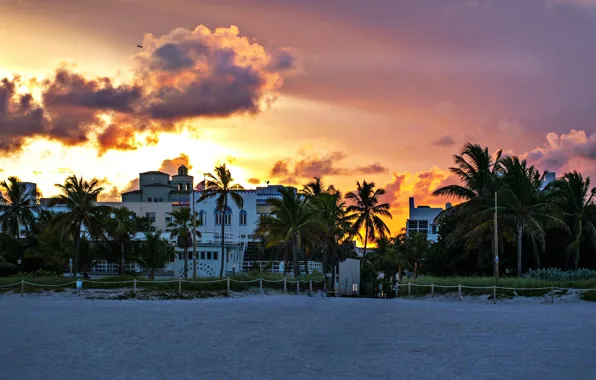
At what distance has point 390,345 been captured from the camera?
56.4 ft

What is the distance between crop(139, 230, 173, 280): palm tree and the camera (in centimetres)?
7103

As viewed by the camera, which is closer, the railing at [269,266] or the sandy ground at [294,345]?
the sandy ground at [294,345]

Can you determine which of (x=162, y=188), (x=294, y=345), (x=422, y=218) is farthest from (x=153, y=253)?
(x=422, y=218)

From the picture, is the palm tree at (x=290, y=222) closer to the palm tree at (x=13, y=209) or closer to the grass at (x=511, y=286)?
the grass at (x=511, y=286)

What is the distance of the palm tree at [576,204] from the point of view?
5122cm

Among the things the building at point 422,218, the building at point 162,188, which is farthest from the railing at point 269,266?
the building at point 422,218

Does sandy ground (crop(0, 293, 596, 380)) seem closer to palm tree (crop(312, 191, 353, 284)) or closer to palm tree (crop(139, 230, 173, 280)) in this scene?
palm tree (crop(312, 191, 353, 284))

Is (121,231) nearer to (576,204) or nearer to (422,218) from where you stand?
(576,204)

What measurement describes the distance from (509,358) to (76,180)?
46.5 metres

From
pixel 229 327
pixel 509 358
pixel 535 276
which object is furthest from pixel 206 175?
pixel 509 358

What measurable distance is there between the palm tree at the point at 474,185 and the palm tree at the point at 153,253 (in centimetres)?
3187

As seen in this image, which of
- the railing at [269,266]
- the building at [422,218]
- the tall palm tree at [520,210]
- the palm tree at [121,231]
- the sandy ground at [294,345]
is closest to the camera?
the sandy ground at [294,345]

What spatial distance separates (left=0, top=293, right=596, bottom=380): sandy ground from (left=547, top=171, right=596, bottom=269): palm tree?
959 inches

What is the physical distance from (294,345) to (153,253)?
184 feet
